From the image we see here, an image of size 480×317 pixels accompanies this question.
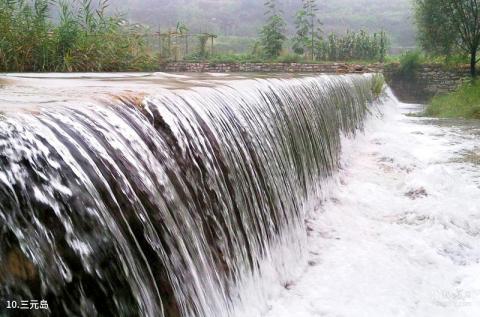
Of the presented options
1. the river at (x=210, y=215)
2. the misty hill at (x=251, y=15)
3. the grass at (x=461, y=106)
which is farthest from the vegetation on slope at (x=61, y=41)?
the misty hill at (x=251, y=15)

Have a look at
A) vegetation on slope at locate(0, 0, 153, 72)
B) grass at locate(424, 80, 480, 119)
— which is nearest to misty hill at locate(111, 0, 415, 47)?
grass at locate(424, 80, 480, 119)

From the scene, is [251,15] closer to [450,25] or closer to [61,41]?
[450,25]

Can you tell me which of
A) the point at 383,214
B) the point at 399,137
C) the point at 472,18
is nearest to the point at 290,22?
the point at 472,18

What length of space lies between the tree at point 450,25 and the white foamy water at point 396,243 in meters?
13.0

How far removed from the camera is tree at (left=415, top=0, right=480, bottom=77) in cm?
1820

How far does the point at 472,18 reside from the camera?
18328 mm

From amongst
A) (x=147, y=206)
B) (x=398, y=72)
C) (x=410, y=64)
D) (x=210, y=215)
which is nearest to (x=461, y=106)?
(x=410, y=64)

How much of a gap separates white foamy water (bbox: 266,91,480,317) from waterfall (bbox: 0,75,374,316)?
27 centimetres

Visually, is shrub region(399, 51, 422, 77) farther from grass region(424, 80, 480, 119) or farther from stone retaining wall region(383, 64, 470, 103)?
grass region(424, 80, 480, 119)

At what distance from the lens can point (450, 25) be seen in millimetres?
18562

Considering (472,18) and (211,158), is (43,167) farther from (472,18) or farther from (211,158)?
(472,18)

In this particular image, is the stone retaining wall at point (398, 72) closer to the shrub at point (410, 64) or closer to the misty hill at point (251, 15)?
the shrub at point (410, 64)

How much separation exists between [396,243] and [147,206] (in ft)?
7.67

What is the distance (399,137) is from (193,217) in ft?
24.0
